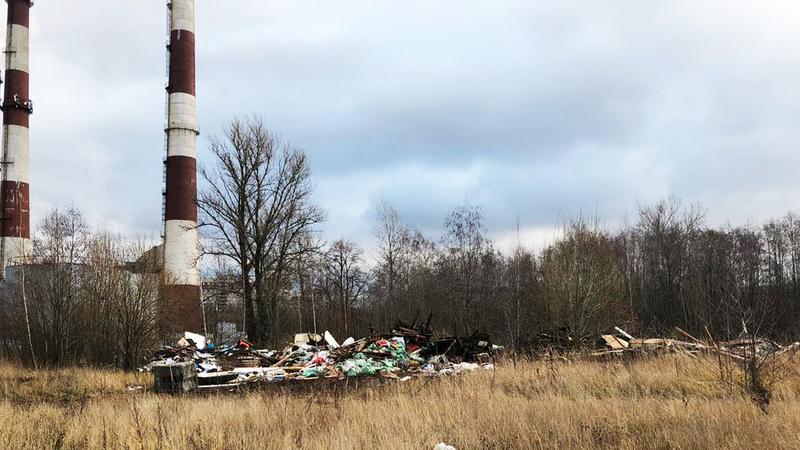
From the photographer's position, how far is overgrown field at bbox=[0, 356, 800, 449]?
5914mm

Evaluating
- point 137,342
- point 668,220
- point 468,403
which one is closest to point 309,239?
point 137,342

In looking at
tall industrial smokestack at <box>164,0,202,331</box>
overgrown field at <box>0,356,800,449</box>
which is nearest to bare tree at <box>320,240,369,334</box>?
tall industrial smokestack at <box>164,0,202,331</box>

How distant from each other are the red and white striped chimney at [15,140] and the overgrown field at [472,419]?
29276 mm

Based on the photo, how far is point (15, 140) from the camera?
34969 mm

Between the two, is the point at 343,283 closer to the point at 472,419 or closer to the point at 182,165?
the point at 182,165

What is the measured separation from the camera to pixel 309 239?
27.9m

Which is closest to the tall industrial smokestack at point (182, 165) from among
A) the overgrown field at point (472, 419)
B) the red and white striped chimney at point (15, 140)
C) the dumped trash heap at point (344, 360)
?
the dumped trash heap at point (344, 360)

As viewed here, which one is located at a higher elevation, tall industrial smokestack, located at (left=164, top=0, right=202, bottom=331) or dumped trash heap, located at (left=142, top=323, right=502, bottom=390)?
tall industrial smokestack, located at (left=164, top=0, right=202, bottom=331)

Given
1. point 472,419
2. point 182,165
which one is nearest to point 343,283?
point 182,165

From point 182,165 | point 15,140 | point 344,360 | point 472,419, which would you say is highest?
point 15,140

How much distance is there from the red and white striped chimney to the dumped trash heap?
1785cm

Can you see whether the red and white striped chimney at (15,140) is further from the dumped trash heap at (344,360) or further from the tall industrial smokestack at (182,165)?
the dumped trash heap at (344,360)

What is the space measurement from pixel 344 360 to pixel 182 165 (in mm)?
18136

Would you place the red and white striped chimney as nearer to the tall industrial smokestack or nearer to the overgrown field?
the tall industrial smokestack
